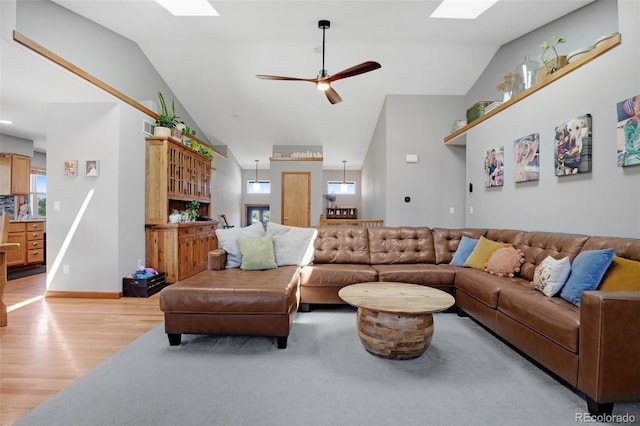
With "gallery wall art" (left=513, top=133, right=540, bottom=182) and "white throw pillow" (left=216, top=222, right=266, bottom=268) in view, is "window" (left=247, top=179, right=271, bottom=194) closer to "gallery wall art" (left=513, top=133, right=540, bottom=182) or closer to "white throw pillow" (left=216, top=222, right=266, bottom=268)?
"white throw pillow" (left=216, top=222, right=266, bottom=268)

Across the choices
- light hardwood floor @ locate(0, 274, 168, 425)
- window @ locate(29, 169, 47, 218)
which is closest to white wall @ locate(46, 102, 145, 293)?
light hardwood floor @ locate(0, 274, 168, 425)

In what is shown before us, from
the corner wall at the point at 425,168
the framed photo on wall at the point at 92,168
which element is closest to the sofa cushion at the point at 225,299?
the framed photo on wall at the point at 92,168

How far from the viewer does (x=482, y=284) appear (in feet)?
8.74

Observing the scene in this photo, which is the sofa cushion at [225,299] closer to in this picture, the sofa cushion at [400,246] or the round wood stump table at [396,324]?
the round wood stump table at [396,324]

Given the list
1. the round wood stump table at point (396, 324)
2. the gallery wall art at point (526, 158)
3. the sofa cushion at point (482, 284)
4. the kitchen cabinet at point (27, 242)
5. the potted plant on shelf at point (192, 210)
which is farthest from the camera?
the kitchen cabinet at point (27, 242)

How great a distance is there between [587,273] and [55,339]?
4.23m

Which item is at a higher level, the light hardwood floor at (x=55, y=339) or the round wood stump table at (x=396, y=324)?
the round wood stump table at (x=396, y=324)

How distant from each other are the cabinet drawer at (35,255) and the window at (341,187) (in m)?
7.89

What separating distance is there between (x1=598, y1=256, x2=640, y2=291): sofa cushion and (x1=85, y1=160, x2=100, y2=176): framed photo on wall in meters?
5.14

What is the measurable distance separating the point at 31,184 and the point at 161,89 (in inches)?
151

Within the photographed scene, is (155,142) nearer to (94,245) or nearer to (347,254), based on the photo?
(94,245)

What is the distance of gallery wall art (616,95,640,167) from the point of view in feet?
7.07

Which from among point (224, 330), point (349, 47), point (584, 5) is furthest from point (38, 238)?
point (584, 5)

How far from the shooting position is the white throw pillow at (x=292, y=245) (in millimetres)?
3447
